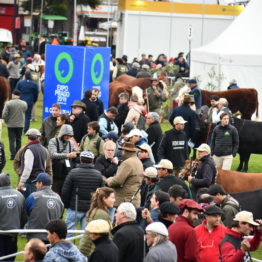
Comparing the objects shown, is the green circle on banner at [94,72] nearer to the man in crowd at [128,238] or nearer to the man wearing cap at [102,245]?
the man in crowd at [128,238]

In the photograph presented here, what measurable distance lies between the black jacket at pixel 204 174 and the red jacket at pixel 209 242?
3.77 metres

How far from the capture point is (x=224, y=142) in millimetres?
19906

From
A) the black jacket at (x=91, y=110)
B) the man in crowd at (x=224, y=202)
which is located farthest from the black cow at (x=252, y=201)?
the black jacket at (x=91, y=110)

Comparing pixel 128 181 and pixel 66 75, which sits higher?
pixel 66 75

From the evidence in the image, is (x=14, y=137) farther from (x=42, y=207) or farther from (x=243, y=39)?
(x=243, y=39)

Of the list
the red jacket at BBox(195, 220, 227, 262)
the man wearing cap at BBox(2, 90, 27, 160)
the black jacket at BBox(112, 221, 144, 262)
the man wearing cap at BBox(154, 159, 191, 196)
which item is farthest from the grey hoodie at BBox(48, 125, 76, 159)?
the black jacket at BBox(112, 221, 144, 262)

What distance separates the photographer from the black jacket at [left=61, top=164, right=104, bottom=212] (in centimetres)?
1402

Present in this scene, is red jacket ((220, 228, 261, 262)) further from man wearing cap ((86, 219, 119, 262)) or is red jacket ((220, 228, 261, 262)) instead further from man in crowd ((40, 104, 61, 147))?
man in crowd ((40, 104, 61, 147))

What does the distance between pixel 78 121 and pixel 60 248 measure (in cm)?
894

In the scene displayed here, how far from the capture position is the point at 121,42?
47.4m

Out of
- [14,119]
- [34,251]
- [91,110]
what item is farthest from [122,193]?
[14,119]

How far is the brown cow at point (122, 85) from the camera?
1033 inches

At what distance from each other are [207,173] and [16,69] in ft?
54.3

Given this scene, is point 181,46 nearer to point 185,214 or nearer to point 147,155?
point 147,155
